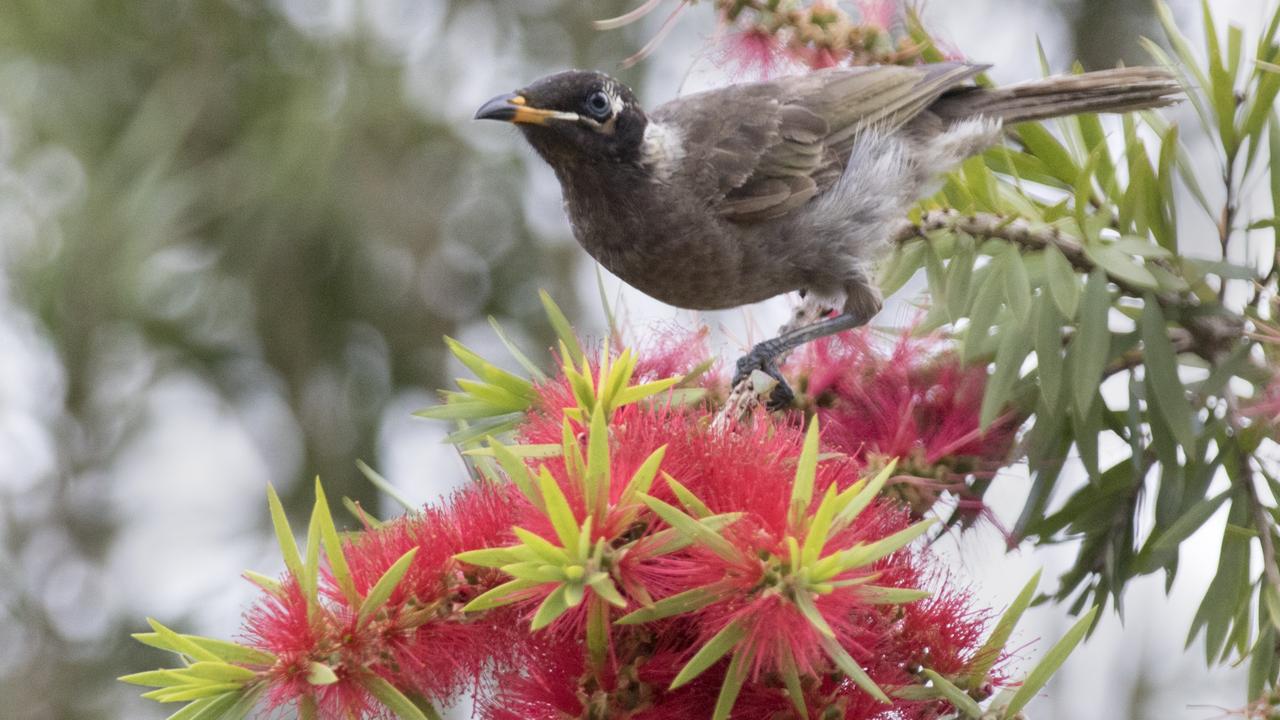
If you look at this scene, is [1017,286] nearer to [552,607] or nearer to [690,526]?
[690,526]

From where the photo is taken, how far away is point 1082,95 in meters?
2.97

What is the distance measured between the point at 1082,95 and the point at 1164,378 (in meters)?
1.24

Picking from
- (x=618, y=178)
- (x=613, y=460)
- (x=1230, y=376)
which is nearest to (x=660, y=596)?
(x=613, y=460)

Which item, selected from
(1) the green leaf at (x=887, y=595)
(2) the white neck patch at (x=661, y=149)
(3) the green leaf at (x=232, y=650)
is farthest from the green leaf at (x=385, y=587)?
(2) the white neck patch at (x=661, y=149)

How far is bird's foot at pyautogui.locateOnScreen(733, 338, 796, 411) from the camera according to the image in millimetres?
2223

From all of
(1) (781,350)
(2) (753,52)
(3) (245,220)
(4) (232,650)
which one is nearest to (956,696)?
(4) (232,650)

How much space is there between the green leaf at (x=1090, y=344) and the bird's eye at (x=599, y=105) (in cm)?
130

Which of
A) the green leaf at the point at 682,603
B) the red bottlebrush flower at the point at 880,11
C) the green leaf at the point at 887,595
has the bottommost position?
the green leaf at the point at 887,595

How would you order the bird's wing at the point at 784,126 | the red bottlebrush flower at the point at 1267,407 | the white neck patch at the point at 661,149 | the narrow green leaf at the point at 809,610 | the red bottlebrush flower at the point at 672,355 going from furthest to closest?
1. the bird's wing at the point at 784,126
2. the white neck patch at the point at 661,149
3. the red bottlebrush flower at the point at 672,355
4. the red bottlebrush flower at the point at 1267,407
5. the narrow green leaf at the point at 809,610

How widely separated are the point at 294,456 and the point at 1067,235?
4406 millimetres

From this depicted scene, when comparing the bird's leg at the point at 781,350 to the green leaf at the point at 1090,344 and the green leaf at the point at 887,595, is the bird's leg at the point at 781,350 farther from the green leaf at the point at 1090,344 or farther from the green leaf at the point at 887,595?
the green leaf at the point at 887,595

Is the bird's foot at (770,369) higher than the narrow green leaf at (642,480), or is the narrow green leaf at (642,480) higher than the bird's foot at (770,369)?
the bird's foot at (770,369)

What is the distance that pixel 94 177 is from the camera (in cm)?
555

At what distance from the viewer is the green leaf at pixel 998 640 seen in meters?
1.55
